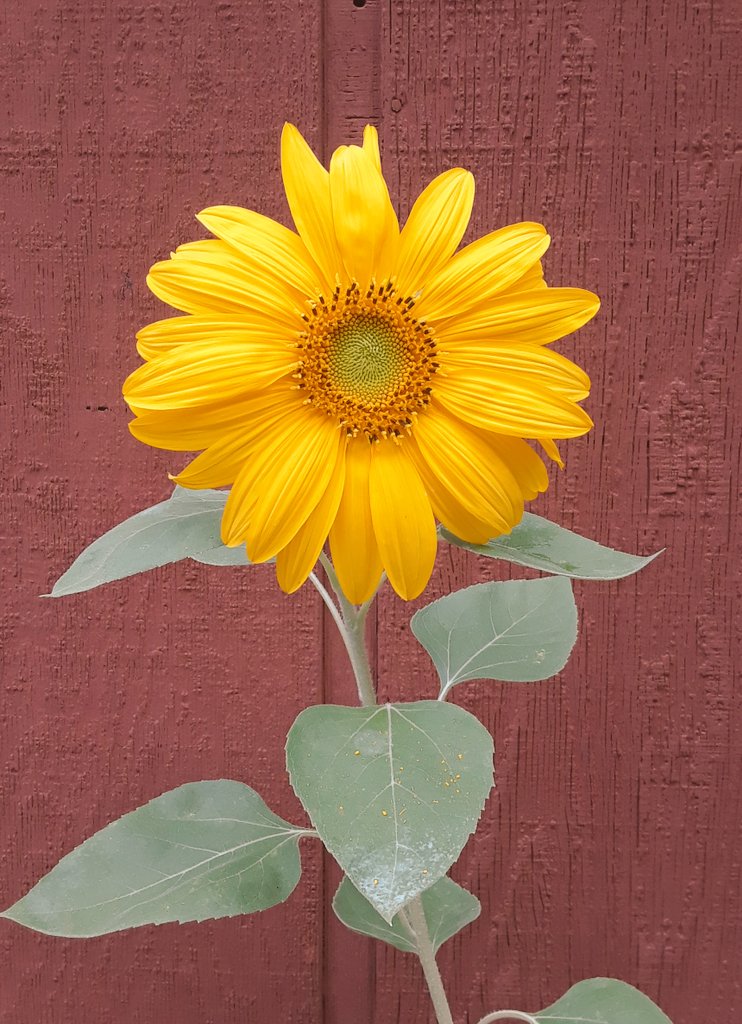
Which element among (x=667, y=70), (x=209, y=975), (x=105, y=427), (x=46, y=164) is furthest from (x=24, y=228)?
(x=209, y=975)

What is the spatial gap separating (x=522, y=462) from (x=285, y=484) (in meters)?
0.12

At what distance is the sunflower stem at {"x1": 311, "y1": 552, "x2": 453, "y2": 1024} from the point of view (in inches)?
20.3

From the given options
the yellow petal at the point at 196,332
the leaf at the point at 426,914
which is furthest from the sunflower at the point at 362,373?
the leaf at the point at 426,914

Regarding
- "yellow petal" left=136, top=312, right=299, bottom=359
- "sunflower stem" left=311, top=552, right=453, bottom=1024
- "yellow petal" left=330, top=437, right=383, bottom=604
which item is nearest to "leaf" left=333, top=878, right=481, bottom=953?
"sunflower stem" left=311, top=552, right=453, bottom=1024

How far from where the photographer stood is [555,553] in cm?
49

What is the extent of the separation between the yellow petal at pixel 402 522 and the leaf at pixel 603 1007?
1.24 ft

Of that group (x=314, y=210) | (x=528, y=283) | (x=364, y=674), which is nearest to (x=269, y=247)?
(x=314, y=210)

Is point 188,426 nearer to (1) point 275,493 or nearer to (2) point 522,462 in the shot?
(1) point 275,493

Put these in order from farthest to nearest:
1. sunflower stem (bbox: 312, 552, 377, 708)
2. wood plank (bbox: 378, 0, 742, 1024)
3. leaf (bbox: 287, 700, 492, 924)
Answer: wood plank (bbox: 378, 0, 742, 1024) → sunflower stem (bbox: 312, 552, 377, 708) → leaf (bbox: 287, 700, 492, 924)

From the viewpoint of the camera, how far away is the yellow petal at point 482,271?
0.45 metres

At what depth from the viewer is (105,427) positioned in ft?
2.56

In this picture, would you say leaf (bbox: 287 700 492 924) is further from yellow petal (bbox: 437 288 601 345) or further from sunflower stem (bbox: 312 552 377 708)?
yellow petal (bbox: 437 288 601 345)

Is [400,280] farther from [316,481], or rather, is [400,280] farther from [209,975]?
[209,975]

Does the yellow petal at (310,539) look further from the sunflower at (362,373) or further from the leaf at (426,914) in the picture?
the leaf at (426,914)
